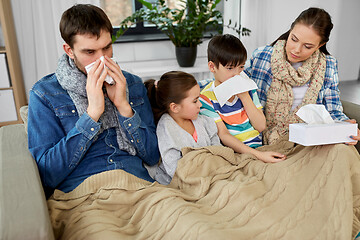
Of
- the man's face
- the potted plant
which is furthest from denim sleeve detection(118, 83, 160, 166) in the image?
the potted plant

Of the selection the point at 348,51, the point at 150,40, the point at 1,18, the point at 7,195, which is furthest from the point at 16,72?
the point at 348,51

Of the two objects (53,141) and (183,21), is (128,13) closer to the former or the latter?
(183,21)

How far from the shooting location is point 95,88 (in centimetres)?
117

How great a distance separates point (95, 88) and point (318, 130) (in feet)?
2.81

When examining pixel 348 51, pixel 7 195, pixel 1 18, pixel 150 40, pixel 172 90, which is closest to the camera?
pixel 7 195

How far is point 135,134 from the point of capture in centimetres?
132

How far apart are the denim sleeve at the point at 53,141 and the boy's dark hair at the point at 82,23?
271 millimetres

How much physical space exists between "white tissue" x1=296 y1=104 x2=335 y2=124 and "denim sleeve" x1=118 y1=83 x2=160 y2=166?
63cm

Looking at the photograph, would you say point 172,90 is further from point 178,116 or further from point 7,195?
point 7,195

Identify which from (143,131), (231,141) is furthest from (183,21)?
(143,131)

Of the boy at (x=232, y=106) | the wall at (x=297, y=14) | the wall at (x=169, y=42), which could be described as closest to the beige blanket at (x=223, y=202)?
the boy at (x=232, y=106)

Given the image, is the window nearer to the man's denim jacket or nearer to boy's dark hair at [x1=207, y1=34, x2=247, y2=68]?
boy's dark hair at [x1=207, y1=34, x2=247, y2=68]

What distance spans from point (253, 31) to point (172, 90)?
234 centimetres

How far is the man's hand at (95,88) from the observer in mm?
1166
